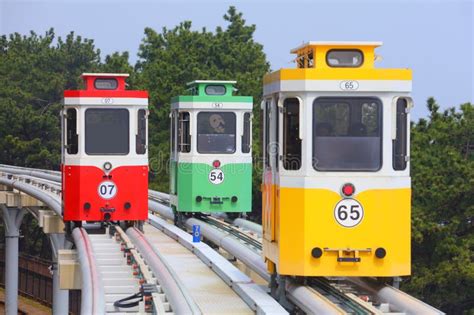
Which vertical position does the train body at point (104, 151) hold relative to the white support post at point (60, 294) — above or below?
above

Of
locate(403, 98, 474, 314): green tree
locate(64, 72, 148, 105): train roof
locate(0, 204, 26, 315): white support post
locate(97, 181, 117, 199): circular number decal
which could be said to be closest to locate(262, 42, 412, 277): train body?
locate(64, 72, 148, 105): train roof

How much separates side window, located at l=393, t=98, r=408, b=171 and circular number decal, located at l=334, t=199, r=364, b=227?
1.86 ft

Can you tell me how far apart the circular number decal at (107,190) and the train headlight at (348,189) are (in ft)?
29.1

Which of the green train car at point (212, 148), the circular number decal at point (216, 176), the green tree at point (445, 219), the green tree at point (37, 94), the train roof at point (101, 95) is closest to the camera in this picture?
the train roof at point (101, 95)

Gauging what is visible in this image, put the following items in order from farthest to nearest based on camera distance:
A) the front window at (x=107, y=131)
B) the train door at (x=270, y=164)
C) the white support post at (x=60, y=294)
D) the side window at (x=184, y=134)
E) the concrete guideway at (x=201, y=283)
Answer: the white support post at (x=60, y=294)
the side window at (x=184, y=134)
the front window at (x=107, y=131)
the train door at (x=270, y=164)
the concrete guideway at (x=201, y=283)

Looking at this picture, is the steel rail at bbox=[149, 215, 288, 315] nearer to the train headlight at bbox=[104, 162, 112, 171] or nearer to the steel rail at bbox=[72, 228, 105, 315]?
the steel rail at bbox=[72, 228, 105, 315]

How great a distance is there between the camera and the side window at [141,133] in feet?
65.9

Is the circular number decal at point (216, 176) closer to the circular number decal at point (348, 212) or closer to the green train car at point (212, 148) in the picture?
the green train car at point (212, 148)

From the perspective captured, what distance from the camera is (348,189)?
12.1 metres

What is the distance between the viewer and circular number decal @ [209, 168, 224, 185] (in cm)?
2359

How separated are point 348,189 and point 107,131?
8.74m

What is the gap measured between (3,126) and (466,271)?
32866 mm

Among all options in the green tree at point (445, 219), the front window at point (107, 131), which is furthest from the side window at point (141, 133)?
the green tree at point (445, 219)

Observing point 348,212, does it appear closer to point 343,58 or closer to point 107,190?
point 343,58
